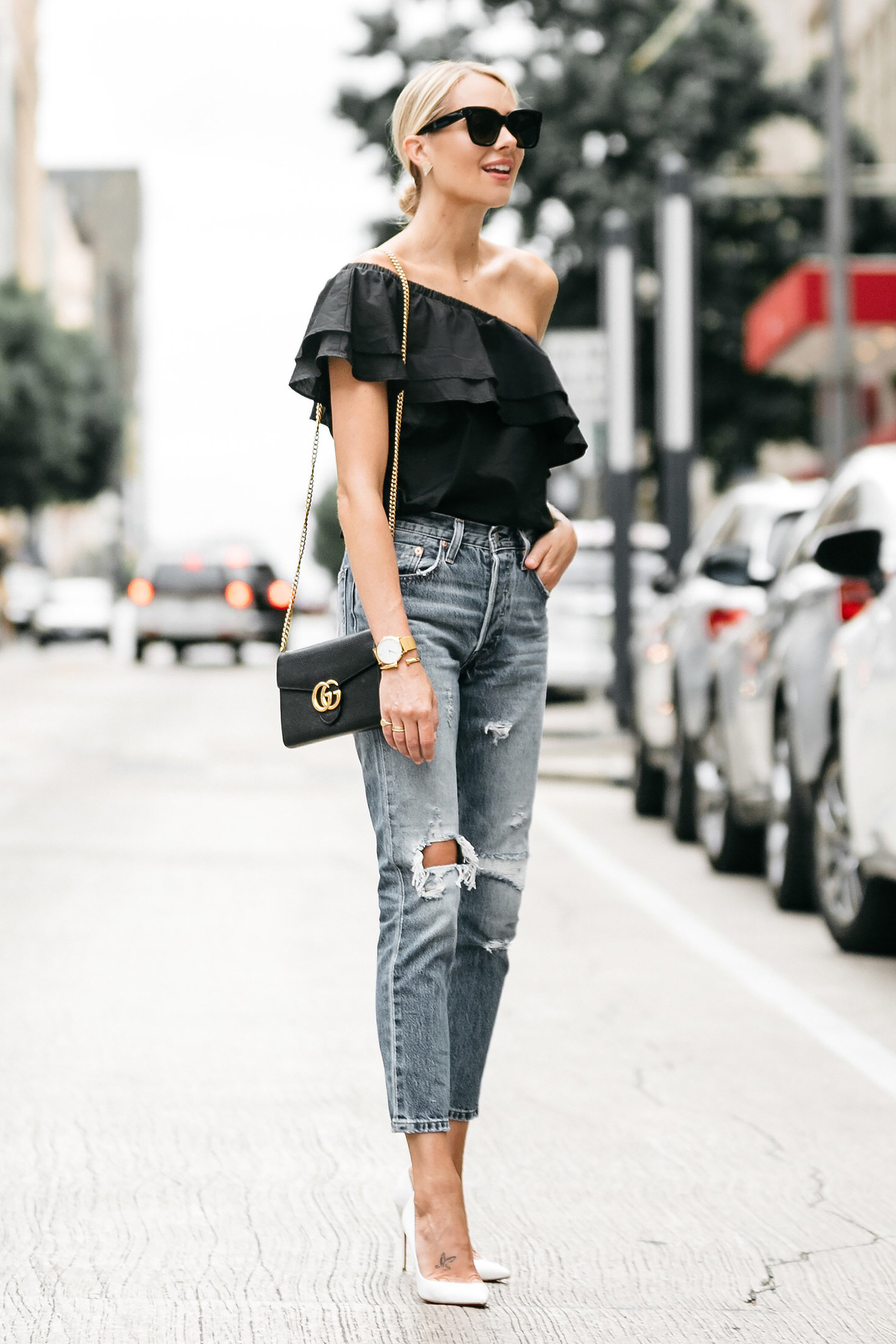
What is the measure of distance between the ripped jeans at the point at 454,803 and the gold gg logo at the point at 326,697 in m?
0.09

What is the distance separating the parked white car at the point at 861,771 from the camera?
7445 mm

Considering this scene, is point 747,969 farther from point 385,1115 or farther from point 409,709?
point 409,709

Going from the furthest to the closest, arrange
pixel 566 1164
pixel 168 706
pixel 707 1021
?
pixel 168 706 → pixel 707 1021 → pixel 566 1164

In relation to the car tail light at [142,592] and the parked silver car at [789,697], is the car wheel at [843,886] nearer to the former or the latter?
the parked silver car at [789,697]

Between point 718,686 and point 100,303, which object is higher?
point 100,303

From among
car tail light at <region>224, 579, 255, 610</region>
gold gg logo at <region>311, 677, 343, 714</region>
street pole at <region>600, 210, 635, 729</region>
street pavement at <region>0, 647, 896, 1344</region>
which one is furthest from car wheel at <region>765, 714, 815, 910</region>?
car tail light at <region>224, 579, 255, 610</region>

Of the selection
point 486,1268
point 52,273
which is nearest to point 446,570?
point 486,1268

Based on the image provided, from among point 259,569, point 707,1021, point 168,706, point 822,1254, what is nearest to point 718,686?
point 707,1021

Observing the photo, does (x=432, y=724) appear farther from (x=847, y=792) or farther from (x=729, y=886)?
(x=729, y=886)

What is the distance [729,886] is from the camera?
10.3 m

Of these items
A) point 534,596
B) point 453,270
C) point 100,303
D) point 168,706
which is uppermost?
point 100,303

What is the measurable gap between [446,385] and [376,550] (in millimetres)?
303

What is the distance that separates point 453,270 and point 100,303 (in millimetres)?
177849

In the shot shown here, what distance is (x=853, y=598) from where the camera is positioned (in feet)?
27.8
